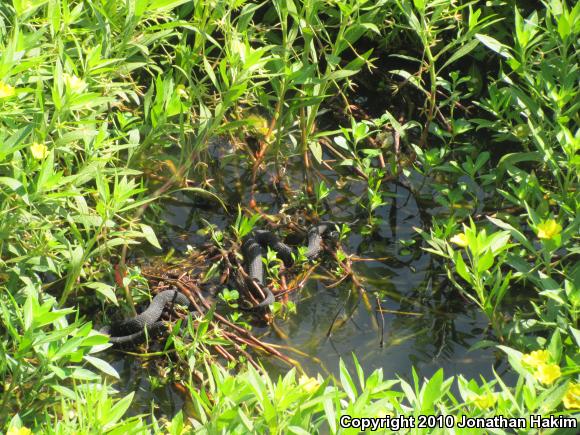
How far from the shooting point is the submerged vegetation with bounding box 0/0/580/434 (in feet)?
7.63

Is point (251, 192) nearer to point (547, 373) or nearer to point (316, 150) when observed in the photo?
point (316, 150)

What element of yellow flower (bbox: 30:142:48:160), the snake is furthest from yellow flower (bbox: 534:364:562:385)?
yellow flower (bbox: 30:142:48:160)

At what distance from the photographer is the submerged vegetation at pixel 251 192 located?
7.63 feet

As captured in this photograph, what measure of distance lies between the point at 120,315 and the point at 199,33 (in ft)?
3.54

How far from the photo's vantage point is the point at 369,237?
3.77 meters

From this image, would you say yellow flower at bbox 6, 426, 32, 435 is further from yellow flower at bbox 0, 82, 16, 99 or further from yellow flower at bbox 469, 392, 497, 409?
yellow flower at bbox 469, 392, 497, 409

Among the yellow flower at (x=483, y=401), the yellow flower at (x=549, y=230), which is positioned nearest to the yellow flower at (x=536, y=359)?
the yellow flower at (x=483, y=401)

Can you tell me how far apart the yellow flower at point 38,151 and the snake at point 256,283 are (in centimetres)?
78

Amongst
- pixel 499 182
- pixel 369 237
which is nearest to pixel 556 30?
pixel 499 182

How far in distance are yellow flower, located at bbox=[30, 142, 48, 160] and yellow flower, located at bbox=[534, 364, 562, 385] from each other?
58.3 inches

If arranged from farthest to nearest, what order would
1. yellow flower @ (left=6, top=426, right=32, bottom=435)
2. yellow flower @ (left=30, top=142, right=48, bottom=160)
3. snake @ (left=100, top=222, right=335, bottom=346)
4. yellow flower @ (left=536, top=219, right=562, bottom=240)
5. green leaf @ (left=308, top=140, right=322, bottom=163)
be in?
green leaf @ (left=308, top=140, right=322, bottom=163)
snake @ (left=100, top=222, right=335, bottom=346)
yellow flower @ (left=536, top=219, right=562, bottom=240)
yellow flower @ (left=30, top=142, right=48, bottom=160)
yellow flower @ (left=6, top=426, right=32, bottom=435)

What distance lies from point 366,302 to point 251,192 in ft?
2.40

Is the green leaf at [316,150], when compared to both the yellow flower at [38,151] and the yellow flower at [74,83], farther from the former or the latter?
the yellow flower at [38,151]

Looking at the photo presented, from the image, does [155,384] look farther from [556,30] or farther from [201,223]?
[556,30]
